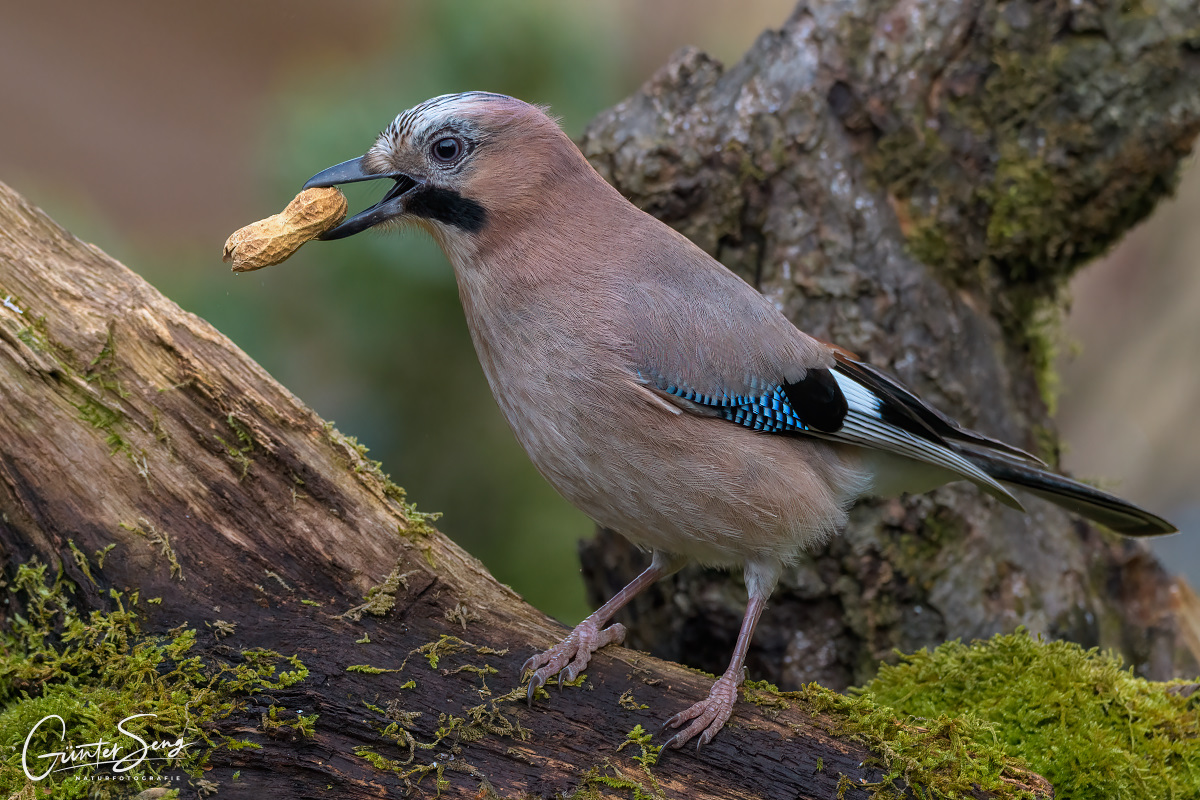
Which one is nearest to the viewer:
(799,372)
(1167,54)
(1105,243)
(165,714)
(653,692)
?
(165,714)

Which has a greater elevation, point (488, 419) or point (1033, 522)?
point (1033, 522)

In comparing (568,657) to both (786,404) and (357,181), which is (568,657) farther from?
(357,181)

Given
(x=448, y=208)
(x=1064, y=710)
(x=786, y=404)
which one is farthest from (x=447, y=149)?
(x=1064, y=710)

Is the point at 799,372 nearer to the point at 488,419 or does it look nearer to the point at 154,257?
the point at 488,419

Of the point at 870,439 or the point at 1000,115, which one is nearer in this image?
the point at 870,439

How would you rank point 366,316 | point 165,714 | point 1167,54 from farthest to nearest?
point 366,316, point 1167,54, point 165,714

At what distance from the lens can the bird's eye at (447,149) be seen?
3.14m

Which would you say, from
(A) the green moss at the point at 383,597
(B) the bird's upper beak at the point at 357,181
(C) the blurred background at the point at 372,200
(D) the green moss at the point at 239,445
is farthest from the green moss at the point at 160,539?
(C) the blurred background at the point at 372,200

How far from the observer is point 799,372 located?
3.34 meters

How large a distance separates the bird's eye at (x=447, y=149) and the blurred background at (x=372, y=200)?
485 mm

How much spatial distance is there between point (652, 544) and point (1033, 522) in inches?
89.7

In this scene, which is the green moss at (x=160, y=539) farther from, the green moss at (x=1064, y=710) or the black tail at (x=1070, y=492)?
the black tail at (x=1070, y=492)

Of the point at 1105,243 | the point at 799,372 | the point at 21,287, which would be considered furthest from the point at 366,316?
the point at 1105,243

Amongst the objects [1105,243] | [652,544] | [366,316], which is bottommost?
[652,544]
